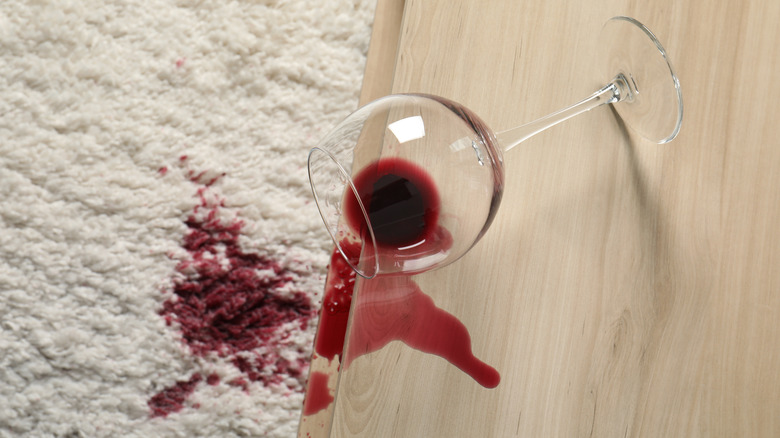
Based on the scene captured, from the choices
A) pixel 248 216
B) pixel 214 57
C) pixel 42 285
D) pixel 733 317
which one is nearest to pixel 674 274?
pixel 733 317

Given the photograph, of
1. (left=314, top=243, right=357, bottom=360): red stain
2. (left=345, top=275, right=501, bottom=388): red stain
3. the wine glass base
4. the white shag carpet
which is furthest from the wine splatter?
the wine glass base

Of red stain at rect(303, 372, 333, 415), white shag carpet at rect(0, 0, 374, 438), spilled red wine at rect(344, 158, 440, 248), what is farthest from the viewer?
white shag carpet at rect(0, 0, 374, 438)

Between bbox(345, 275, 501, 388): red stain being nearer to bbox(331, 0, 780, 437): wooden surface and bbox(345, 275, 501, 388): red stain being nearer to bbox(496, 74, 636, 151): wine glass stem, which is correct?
bbox(331, 0, 780, 437): wooden surface

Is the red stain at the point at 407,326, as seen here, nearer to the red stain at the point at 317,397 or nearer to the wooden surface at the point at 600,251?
the wooden surface at the point at 600,251

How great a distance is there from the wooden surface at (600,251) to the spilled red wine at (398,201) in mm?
90

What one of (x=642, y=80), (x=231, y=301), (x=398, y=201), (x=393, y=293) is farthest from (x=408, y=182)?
(x=231, y=301)

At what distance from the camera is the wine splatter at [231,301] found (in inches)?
30.2

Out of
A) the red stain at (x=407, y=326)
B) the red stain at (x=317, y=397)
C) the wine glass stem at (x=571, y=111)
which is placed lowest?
the red stain at (x=317, y=397)

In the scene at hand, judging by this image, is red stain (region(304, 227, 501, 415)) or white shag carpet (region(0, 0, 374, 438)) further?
white shag carpet (region(0, 0, 374, 438))

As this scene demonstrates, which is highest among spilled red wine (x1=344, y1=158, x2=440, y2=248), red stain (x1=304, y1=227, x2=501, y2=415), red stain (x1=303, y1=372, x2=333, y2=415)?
spilled red wine (x1=344, y1=158, x2=440, y2=248)

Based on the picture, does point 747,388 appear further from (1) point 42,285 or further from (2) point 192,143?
(1) point 42,285

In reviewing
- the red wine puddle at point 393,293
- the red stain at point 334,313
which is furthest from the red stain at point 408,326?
the red stain at point 334,313

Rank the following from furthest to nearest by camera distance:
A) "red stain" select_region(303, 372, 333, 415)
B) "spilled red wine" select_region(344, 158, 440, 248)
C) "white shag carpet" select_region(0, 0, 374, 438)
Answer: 1. "white shag carpet" select_region(0, 0, 374, 438)
2. "red stain" select_region(303, 372, 333, 415)
3. "spilled red wine" select_region(344, 158, 440, 248)

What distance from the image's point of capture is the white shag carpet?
0.76 m
